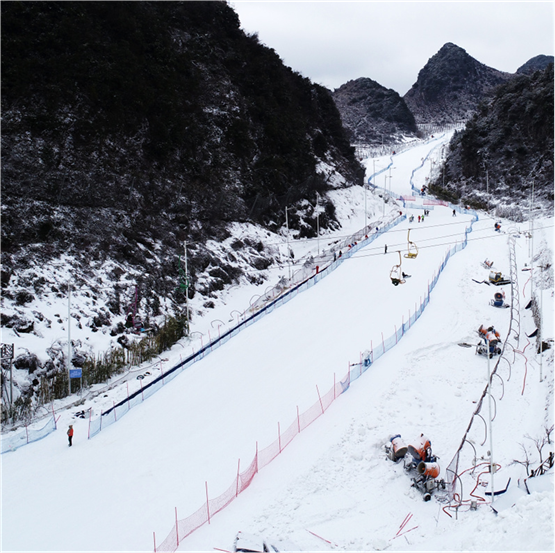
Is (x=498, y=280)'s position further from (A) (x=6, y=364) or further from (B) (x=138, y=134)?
(B) (x=138, y=134)

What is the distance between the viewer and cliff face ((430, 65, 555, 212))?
228 feet

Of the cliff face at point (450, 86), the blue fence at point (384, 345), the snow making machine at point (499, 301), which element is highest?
the cliff face at point (450, 86)

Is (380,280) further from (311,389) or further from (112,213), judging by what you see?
(112,213)

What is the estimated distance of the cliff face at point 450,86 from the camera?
17404cm

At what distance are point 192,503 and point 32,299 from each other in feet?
62.6

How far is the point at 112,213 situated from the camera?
40531 millimetres

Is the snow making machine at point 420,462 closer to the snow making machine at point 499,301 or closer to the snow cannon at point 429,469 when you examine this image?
the snow cannon at point 429,469

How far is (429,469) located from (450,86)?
645ft

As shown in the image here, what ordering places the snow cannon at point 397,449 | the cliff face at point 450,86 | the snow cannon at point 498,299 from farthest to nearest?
the cliff face at point 450,86, the snow cannon at point 498,299, the snow cannon at point 397,449

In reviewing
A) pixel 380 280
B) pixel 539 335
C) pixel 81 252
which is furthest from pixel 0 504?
pixel 380 280

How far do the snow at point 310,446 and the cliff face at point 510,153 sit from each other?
40379 millimetres

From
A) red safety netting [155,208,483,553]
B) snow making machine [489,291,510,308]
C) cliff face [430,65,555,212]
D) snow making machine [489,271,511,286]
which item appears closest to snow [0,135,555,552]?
red safety netting [155,208,483,553]

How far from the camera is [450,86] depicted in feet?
601

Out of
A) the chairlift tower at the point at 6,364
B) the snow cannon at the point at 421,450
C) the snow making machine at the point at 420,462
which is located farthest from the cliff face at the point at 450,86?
the chairlift tower at the point at 6,364
